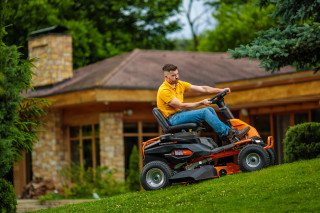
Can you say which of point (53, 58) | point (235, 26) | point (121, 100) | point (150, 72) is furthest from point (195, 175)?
point (235, 26)

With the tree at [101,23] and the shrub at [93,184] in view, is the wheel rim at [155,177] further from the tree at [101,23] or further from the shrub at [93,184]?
the tree at [101,23]

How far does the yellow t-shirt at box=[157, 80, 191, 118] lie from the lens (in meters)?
10.6

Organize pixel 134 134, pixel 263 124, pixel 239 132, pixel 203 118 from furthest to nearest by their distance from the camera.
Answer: pixel 134 134 < pixel 263 124 < pixel 239 132 < pixel 203 118

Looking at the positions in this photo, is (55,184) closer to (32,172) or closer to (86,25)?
(32,172)

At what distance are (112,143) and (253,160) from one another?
10.5 metres

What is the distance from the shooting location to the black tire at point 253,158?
1032 centimetres

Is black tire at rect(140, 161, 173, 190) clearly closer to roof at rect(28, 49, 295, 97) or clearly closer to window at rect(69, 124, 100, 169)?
roof at rect(28, 49, 295, 97)

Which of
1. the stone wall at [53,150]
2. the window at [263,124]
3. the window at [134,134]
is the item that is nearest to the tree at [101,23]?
the stone wall at [53,150]

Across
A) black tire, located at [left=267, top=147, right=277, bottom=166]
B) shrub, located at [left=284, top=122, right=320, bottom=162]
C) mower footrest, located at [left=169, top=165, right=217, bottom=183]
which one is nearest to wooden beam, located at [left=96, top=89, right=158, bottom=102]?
shrub, located at [left=284, top=122, right=320, bottom=162]

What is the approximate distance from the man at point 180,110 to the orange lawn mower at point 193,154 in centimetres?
11

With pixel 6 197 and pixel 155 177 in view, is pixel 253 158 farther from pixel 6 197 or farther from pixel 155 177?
pixel 6 197

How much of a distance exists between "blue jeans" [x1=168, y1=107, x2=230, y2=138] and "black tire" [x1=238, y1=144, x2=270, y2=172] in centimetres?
47

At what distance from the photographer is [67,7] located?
110 ft

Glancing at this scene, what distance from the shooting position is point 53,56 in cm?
2320
